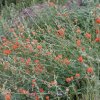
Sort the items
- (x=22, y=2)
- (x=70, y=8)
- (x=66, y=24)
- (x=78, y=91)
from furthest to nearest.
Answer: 1. (x=22, y=2)
2. (x=70, y=8)
3. (x=66, y=24)
4. (x=78, y=91)

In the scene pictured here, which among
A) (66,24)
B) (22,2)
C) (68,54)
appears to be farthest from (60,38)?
(22,2)

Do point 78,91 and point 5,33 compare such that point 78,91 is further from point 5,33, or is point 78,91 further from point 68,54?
point 5,33

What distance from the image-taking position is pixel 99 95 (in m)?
2.54

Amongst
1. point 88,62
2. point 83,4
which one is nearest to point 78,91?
point 88,62

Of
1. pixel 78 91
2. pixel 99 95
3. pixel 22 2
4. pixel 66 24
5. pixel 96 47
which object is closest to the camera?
pixel 99 95

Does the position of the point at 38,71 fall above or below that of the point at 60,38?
below

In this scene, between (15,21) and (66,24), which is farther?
(15,21)

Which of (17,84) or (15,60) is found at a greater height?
(15,60)

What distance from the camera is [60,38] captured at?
308 centimetres

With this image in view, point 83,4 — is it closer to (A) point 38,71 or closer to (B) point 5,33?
(B) point 5,33

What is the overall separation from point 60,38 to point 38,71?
1.40 ft

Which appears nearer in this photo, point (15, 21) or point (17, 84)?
point (17, 84)

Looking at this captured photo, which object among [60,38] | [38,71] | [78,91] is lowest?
[78,91]

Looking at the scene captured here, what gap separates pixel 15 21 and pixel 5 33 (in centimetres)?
46
